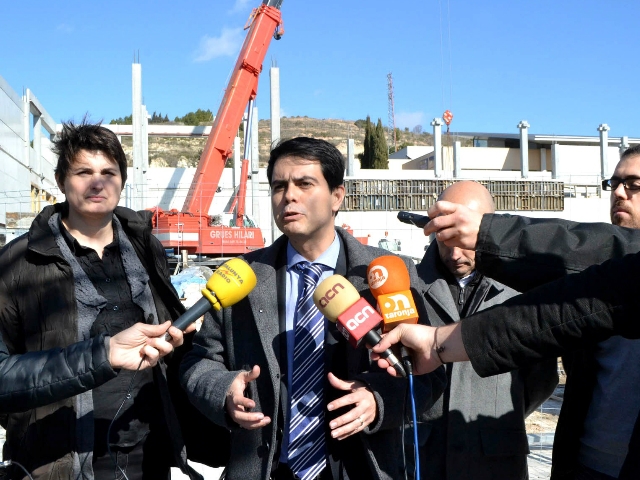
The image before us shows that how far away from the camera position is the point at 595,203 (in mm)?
33250

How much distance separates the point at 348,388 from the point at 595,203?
33.8 metres

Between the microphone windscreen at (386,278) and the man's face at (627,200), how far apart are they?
1.35 m

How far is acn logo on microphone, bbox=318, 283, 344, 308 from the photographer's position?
7.93ft

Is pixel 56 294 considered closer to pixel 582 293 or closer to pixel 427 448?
pixel 427 448

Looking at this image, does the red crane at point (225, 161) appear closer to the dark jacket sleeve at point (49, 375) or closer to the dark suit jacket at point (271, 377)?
the dark suit jacket at point (271, 377)

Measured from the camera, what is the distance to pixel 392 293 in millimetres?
2453

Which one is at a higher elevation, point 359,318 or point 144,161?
point 144,161

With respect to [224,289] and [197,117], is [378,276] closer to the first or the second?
[224,289]

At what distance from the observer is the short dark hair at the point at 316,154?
3047 millimetres

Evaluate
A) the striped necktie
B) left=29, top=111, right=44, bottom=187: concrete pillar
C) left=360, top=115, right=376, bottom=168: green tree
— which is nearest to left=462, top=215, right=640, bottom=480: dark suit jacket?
the striped necktie

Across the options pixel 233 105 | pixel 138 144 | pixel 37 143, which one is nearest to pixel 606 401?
pixel 233 105

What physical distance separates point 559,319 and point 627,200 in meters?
1.54

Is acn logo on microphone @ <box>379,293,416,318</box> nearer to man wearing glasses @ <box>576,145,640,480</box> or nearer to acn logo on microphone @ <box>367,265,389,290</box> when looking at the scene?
acn logo on microphone @ <box>367,265,389,290</box>

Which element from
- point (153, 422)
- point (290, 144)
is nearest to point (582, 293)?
point (290, 144)
